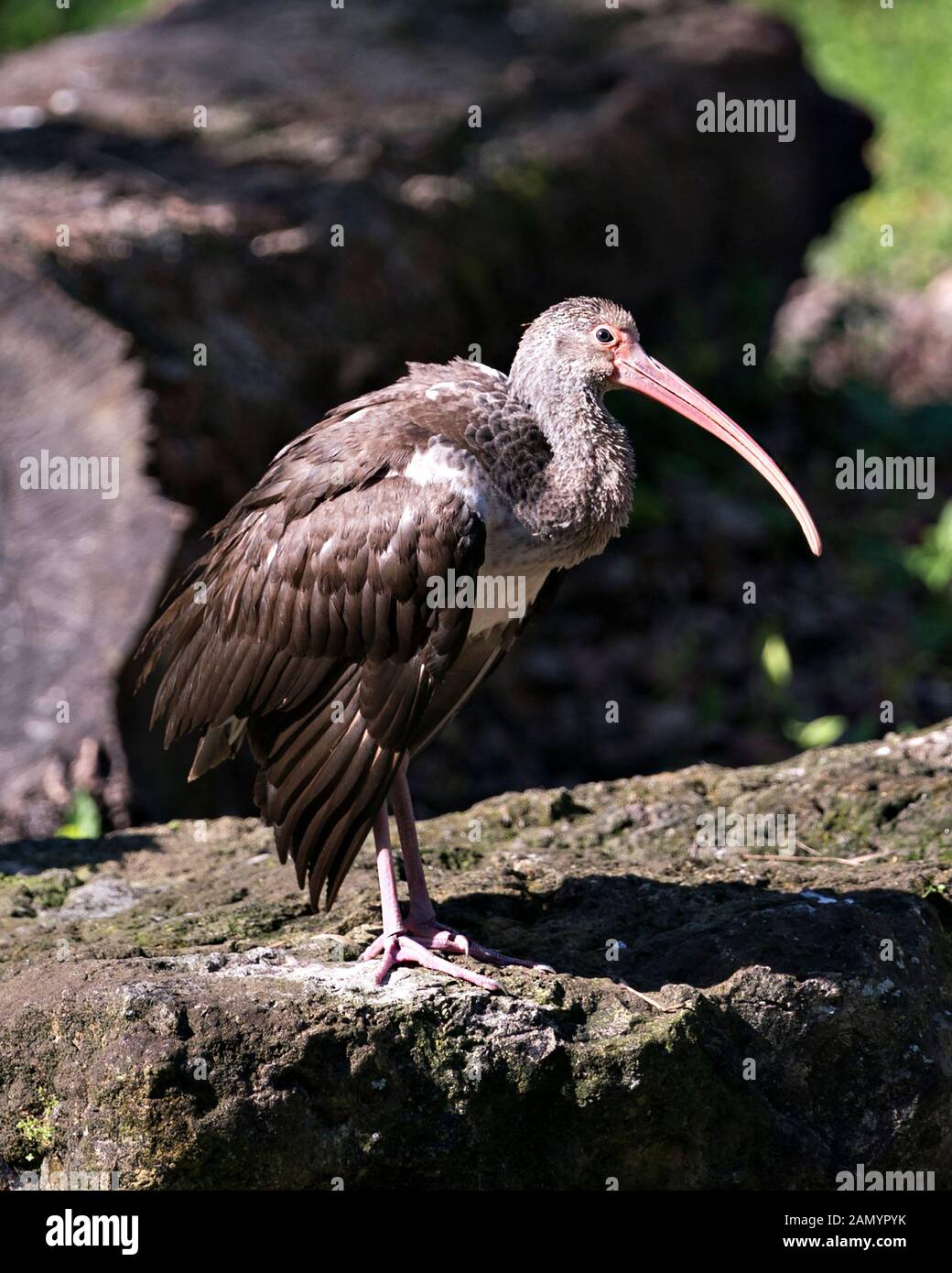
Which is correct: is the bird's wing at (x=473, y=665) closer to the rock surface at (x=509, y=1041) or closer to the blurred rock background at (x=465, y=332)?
the rock surface at (x=509, y=1041)

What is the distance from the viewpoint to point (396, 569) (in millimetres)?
4566

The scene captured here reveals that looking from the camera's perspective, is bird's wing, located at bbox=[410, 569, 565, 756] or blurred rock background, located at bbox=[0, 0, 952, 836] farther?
blurred rock background, located at bbox=[0, 0, 952, 836]

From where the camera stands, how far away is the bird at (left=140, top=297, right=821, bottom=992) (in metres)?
4.57

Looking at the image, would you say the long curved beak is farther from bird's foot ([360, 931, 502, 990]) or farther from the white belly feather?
bird's foot ([360, 931, 502, 990])

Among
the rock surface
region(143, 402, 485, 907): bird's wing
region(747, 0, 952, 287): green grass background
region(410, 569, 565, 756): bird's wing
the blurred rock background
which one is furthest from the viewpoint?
region(747, 0, 952, 287): green grass background

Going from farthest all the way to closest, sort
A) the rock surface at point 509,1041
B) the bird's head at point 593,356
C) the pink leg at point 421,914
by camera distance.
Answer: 1. the bird's head at point 593,356
2. the pink leg at point 421,914
3. the rock surface at point 509,1041

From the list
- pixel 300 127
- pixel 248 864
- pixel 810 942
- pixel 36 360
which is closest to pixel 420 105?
pixel 300 127

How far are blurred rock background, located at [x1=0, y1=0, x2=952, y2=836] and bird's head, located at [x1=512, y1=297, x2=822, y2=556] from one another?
2177mm

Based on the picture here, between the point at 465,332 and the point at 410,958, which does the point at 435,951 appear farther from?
the point at 465,332

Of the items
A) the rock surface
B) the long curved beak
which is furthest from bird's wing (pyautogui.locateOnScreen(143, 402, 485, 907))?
the long curved beak

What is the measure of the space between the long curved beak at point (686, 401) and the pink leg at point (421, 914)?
1.39m

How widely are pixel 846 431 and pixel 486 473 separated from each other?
7174mm

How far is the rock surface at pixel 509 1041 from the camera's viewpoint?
4137 millimetres

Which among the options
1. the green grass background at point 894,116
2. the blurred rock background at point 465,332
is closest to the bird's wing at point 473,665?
the blurred rock background at point 465,332
